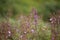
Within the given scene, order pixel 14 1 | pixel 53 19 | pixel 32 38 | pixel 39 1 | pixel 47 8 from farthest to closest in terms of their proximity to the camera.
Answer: pixel 39 1, pixel 47 8, pixel 14 1, pixel 32 38, pixel 53 19

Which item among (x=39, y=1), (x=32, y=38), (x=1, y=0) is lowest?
(x=39, y=1)

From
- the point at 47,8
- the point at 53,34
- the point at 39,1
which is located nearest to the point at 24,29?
the point at 53,34

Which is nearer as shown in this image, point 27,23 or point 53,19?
point 53,19

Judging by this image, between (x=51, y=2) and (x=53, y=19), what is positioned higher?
(x=53, y=19)

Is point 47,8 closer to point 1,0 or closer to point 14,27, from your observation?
point 1,0

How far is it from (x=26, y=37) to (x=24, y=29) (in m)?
0.18

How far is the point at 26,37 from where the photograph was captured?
5113mm

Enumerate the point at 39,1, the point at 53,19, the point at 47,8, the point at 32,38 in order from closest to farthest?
the point at 53,19 → the point at 32,38 → the point at 47,8 → the point at 39,1

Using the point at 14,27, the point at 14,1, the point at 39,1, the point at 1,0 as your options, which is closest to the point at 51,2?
the point at 39,1

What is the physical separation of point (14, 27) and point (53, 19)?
102cm

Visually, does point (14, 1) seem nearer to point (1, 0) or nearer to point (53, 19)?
point (1, 0)

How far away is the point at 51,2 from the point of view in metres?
12.8

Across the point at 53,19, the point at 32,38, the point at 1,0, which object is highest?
the point at 53,19

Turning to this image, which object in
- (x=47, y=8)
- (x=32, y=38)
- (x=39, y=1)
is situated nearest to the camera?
(x=32, y=38)
